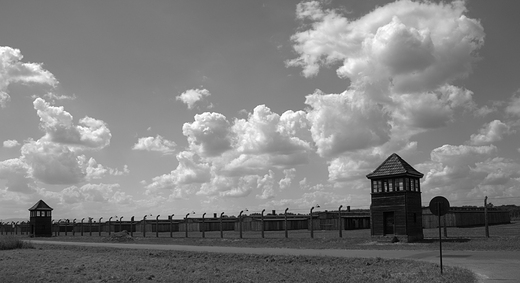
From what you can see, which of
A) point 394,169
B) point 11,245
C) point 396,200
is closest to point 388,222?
point 396,200

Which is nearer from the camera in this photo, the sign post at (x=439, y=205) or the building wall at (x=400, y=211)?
the sign post at (x=439, y=205)

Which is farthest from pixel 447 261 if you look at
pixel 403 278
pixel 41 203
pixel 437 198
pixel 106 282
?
pixel 41 203

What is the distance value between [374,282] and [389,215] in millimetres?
20776

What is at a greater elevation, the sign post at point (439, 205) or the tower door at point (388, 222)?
the sign post at point (439, 205)

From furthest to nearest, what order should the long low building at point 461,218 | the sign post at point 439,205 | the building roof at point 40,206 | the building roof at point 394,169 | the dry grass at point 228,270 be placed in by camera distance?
the building roof at point 40,206
the long low building at point 461,218
the building roof at point 394,169
the sign post at point 439,205
the dry grass at point 228,270

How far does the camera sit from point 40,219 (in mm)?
69688

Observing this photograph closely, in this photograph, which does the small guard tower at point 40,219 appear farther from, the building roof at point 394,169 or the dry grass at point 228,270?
the building roof at point 394,169

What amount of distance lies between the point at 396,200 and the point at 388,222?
2.03 meters

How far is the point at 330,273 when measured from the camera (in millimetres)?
18188

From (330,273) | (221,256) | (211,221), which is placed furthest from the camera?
(211,221)

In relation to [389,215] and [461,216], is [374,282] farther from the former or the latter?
[461,216]

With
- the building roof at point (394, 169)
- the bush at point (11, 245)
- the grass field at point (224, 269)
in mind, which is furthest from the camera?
the bush at point (11, 245)

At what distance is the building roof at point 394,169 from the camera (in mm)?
34781

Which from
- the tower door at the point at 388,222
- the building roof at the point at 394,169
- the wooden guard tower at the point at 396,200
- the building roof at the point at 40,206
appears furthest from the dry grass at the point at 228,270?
the building roof at the point at 40,206
